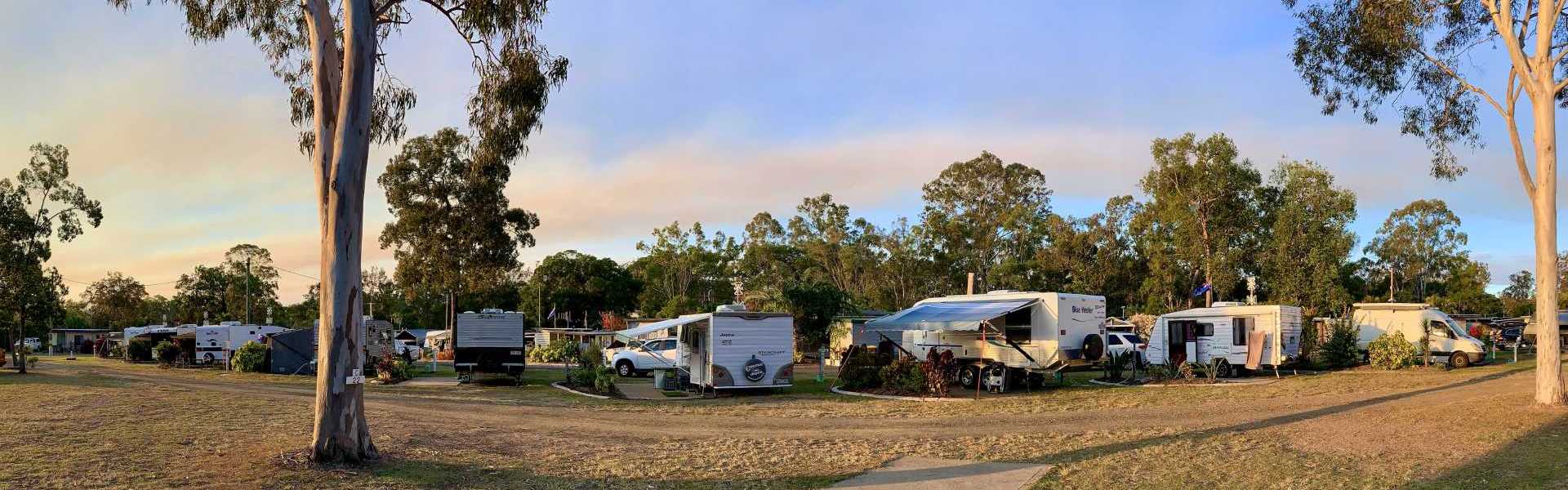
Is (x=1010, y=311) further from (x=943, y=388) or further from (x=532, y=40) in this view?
(x=532, y=40)

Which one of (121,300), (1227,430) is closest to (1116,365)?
(1227,430)

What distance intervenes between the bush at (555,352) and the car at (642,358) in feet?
31.8

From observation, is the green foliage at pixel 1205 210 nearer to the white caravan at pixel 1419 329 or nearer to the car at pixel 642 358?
the white caravan at pixel 1419 329

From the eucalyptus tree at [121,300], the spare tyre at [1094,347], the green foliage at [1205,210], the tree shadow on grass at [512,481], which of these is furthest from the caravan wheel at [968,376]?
the eucalyptus tree at [121,300]

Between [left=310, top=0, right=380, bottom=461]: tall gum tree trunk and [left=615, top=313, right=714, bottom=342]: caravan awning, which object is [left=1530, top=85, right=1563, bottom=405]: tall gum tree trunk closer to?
[left=615, top=313, right=714, bottom=342]: caravan awning

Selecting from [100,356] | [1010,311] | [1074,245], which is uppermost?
[1074,245]

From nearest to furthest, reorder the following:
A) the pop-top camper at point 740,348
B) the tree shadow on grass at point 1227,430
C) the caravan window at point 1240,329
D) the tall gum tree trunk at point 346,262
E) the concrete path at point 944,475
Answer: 1. the concrete path at point 944,475
2. the tall gum tree trunk at point 346,262
3. the tree shadow on grass at point 1227,430
4. the pop-top camper at point 740,348
5. the caravan window at point 1240,329

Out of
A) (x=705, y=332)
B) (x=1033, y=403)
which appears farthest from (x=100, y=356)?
(x=1033, y=403)

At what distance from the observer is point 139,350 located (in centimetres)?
3616

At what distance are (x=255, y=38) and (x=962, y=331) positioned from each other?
15014 mm

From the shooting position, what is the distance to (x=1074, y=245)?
48094 mm

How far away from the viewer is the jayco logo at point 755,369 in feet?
65.5

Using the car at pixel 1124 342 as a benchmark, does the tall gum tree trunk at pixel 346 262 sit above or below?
above

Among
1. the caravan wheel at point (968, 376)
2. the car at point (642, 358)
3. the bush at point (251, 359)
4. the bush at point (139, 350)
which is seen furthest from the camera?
the bush at point (139, 350)
